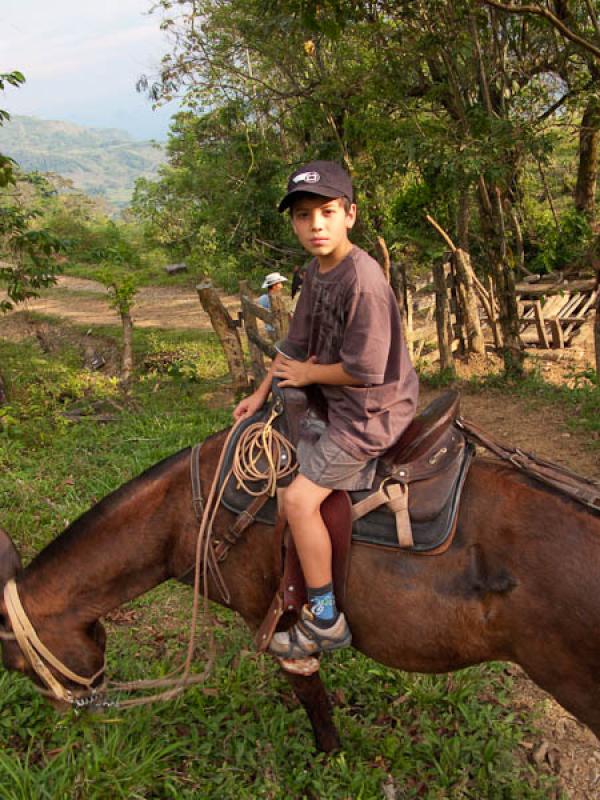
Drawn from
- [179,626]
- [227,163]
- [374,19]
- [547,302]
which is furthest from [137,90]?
[179,626]

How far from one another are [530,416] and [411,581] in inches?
219

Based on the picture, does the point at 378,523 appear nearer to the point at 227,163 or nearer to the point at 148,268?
the point at 227,163

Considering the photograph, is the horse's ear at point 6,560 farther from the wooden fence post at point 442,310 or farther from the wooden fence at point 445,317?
the wooden fence post at point 442,310

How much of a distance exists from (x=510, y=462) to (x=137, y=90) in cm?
1228

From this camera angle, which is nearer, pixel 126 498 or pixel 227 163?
pixel 126 498

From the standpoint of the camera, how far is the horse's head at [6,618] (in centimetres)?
248

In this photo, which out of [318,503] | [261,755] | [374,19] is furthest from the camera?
[374,19]

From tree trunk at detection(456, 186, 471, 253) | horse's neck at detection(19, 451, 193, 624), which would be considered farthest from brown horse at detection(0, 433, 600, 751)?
tree trunk at detection(456, 186, 471, 253)

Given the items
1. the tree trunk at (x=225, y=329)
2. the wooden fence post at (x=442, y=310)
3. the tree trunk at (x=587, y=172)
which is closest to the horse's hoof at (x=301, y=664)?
the tree trunk at (x=225, y=329)

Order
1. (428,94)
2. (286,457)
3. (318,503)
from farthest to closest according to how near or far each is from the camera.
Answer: (428,94)
(286,457)
(318,503)

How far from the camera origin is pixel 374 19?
7219mm

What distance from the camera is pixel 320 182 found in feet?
6.77

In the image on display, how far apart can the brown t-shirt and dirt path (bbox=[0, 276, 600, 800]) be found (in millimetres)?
1974

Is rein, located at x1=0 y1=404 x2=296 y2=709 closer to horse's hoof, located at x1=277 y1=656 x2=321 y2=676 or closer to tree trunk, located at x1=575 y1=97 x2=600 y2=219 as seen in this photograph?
horse's hoof, located at x1=277 y1=656 x2=321 y2=676
